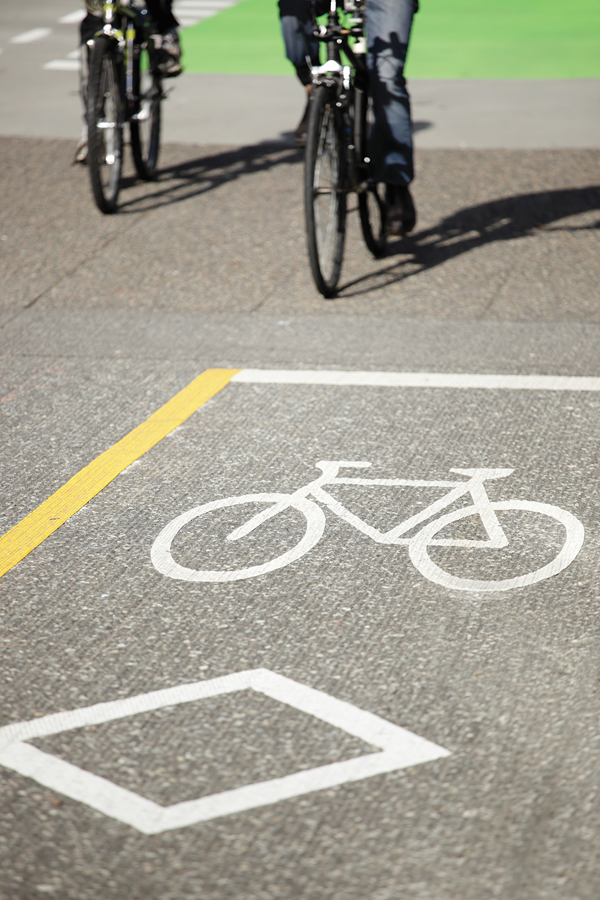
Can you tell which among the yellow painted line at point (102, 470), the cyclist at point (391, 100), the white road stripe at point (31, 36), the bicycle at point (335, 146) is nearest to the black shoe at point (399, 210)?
the cyclist at point (391, 100)

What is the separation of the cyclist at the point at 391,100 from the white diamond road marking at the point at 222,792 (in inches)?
151

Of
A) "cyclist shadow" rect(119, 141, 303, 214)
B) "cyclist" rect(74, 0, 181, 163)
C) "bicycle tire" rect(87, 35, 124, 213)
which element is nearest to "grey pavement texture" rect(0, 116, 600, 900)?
"bicycle tire" rect(87, 35, 124, 213)

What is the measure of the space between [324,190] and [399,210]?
82 cm

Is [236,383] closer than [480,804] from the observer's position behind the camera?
No

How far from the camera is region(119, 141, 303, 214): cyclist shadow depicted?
25.1 feet

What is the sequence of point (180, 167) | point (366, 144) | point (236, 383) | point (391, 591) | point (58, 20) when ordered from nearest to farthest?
point (391, 591)
point (236, 383)
point (366, 144)
point (180, 167)
point (58, 20)

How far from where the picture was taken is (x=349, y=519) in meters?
3.59

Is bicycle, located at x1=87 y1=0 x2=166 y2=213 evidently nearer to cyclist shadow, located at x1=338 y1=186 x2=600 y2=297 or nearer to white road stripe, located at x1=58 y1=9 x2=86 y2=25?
cyclist shadow, located at x1=338 y1=186 x2=600 y2=297

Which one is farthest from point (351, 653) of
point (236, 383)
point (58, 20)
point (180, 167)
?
point (58, 20)

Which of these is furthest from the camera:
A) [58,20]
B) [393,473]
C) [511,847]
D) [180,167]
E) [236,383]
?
[58,20]

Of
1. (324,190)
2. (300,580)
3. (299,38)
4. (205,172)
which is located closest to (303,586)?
(300,580)

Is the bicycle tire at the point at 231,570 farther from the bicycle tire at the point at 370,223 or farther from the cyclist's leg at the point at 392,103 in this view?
the cyclist's leg at the point at 392,103

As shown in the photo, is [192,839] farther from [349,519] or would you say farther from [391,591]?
[349,519]

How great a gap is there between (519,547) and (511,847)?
1302 millimetres
